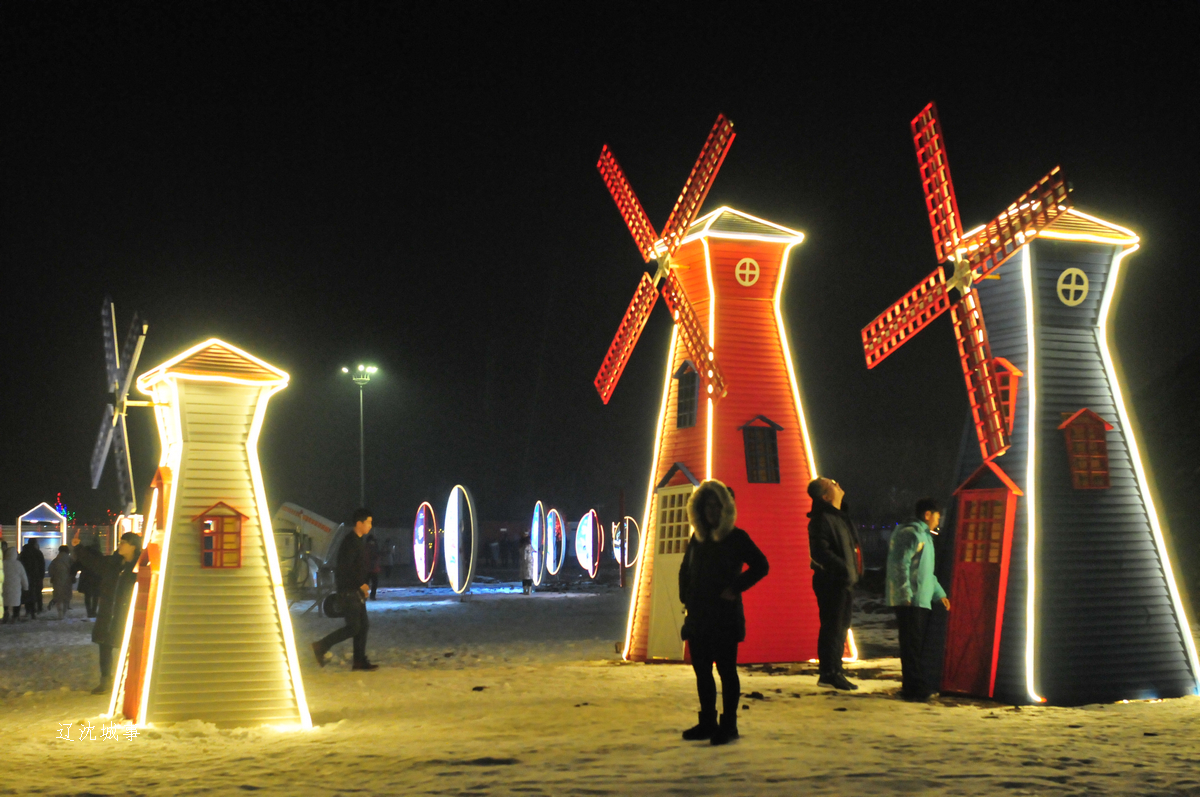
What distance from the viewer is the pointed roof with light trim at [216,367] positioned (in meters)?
9.52

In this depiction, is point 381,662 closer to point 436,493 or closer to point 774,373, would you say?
point 774,373

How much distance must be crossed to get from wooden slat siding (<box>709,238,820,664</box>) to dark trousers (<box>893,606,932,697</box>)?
3506 millimetres

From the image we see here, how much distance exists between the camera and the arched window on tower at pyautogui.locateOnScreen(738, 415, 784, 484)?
1420cm

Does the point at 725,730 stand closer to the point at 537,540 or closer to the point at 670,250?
the point at 670,250

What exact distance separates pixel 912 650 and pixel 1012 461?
1.98 metres

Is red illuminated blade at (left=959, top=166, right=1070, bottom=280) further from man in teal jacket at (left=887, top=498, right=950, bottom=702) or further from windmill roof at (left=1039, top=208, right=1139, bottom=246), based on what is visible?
man in teal jacket at (left=887, top=498, right=950, bottom=702)

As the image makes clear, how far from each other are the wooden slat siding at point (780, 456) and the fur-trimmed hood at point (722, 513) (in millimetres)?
6045

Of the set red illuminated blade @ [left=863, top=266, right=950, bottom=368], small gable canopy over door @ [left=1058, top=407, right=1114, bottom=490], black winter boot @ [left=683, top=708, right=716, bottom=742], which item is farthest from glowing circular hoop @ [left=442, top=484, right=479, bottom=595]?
black winter boot @ [left=683, top=708, right=716, bottom=742]

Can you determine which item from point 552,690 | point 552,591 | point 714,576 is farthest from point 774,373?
point 552,591

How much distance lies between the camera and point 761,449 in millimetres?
14328

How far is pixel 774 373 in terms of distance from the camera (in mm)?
14766

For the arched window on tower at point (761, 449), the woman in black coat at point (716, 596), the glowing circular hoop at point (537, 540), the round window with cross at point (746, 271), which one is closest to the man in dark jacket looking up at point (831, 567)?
the arched window on tower at point (761, 449)

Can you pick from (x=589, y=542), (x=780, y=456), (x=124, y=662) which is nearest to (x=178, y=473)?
(x=124, y=662)

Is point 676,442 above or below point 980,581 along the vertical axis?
above
